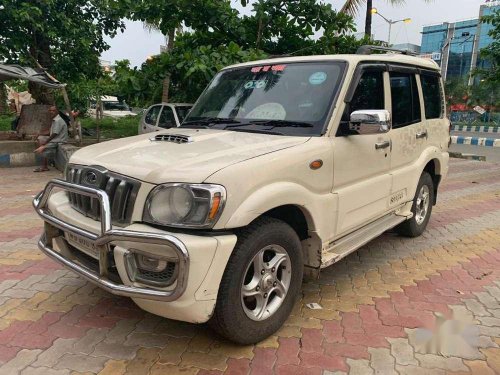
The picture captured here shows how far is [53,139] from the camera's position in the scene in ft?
31.9

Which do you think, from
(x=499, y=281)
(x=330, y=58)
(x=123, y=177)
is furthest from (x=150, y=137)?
(x=499, y=281)

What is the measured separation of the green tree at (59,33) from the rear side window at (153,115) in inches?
89.3

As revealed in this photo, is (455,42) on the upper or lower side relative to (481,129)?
upper

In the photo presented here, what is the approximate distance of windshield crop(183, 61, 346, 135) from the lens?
3.39m

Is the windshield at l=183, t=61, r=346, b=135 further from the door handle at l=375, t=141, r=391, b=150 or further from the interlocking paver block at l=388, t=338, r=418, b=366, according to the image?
the interlocking paver block at l=388, t=338, r=418, b=366

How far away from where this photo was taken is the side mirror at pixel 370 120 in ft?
10.3

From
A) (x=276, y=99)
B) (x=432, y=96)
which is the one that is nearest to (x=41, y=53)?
(x=276, y=99)

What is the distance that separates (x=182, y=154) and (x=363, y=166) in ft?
5.26

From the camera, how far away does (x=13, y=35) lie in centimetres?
1038

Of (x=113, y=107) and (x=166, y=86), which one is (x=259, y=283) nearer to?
(x=166, y=86)

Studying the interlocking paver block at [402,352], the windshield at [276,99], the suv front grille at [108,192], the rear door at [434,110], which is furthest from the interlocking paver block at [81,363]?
the rear door at [434,110]

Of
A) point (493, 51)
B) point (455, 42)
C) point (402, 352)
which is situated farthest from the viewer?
point (455, 42)

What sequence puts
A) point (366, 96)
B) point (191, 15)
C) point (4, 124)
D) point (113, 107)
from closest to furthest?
1. point (366, 96)
2. point (191, 15)
3. point (4, 124)
4. point (113, 107)

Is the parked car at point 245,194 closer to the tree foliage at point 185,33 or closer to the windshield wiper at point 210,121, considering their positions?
the windshield wiper at point 210,121
